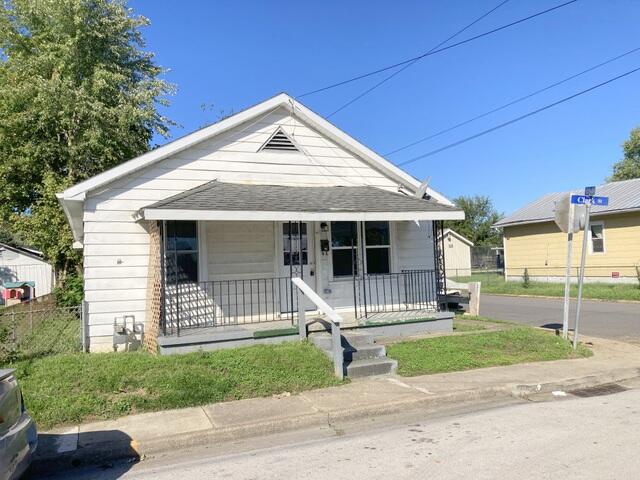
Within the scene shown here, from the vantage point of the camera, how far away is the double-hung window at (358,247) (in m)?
10.7

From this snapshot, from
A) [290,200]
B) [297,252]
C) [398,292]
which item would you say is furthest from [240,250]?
[398,292]

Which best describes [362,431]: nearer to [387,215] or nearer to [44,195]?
[387,215]

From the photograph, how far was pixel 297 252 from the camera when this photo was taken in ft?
34.4

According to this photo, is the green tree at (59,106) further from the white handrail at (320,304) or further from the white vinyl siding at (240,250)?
the white handrail at (320,304)

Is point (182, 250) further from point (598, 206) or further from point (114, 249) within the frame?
point (598, 206)

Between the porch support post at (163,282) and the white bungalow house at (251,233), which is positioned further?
the white bungalow house at (251,233)

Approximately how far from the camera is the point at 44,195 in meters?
18.4

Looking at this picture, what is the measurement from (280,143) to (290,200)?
188cm

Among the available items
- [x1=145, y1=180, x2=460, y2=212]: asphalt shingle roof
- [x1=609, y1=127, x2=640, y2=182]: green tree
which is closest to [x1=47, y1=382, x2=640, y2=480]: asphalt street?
[x1=145, y1=180, x2=460, y2=212]: asphalt shingle roof

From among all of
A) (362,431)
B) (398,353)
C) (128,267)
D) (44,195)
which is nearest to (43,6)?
(44,195)

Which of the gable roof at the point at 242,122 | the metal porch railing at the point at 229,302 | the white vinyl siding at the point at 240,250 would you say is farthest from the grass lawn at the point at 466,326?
the white vinyl siding at the point at 240,250

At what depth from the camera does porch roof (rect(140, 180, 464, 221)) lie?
812 cm

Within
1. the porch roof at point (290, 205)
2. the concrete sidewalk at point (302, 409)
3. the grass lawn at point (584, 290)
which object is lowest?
the concrete sidewalk at point (302, 409)

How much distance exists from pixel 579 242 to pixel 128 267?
21.6 meters
